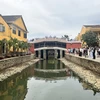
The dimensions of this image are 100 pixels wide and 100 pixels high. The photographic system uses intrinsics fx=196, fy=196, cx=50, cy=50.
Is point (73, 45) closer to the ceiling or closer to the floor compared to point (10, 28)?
closer to the floor

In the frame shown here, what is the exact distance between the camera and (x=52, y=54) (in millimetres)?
64750

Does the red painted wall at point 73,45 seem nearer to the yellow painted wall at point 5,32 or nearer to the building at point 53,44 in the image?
the building at point 53,44

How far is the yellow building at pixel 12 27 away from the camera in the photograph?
3131 cm

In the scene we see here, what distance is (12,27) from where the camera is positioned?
35969 mm

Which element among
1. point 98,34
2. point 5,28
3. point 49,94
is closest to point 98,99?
point 49,94

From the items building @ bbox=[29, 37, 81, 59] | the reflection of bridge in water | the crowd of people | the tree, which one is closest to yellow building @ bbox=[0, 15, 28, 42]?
the reflection of bridge in water

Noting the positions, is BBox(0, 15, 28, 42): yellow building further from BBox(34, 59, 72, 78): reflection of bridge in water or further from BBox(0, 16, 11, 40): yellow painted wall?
BBox(34, 59, 72, 78): reflection of bridge in water

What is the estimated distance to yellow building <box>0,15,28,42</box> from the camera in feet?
103

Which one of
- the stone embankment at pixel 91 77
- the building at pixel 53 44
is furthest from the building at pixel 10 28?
the stone embankment at pixel 91 77

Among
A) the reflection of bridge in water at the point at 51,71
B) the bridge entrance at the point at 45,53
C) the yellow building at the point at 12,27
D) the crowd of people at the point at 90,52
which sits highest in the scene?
the yellow building at the point at 12,27

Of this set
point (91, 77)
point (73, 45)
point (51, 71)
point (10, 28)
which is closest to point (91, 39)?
point (73, 45)

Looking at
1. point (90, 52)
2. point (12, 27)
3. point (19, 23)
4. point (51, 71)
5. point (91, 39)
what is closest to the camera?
point (51, 71)

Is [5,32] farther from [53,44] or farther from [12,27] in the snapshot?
[53,44]

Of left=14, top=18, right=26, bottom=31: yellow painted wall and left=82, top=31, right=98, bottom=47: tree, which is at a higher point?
left=14, top=18, right=26, bottom=31: yellow painted wall
